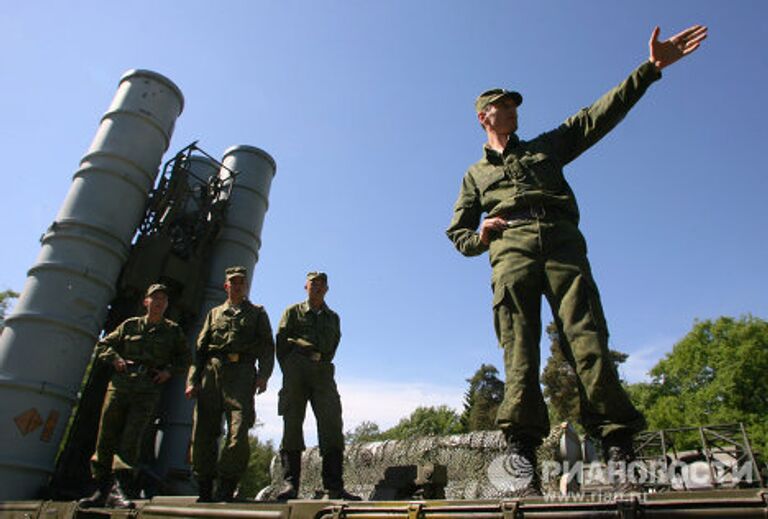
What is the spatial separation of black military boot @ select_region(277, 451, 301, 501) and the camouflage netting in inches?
65.4

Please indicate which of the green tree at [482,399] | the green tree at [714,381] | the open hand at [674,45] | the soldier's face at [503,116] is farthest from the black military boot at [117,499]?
the green tree at [482,399]

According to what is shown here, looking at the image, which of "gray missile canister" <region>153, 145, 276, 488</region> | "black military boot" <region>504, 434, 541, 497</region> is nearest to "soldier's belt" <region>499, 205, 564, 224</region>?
"black military boot" <region>504, 434, 541, 497</region>

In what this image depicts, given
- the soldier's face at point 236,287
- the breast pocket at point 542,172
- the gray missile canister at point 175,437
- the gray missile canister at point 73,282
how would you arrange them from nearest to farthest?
1. the breast pocket at point 542,172
2. the soldier's face at point 236,287
3. the gray missile canister at point 73,282
4. the gray missile canister at point 175,437

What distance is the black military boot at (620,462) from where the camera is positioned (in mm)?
1874

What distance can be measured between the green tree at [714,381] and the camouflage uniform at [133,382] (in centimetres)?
2146

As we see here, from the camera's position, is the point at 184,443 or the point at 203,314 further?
the point at 203,314

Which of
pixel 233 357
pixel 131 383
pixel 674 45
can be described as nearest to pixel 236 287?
pixel 233 357

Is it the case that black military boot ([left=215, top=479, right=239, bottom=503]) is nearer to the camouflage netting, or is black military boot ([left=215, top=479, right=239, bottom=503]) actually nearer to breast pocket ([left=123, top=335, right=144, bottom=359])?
breast pocket ([left=123, top=335, right=144, bottom=359])

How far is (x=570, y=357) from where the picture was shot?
7.81 ft

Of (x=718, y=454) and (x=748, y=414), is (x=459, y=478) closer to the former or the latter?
(x=718, y=454)

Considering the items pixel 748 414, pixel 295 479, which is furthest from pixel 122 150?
pixel 748 414

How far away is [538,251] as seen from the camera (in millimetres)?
2486

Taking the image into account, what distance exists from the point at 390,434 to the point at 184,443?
135 feet

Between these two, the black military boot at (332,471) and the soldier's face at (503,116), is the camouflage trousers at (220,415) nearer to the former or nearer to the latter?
the black military boot at (332,471)
